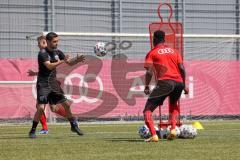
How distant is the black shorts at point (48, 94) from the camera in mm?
14258

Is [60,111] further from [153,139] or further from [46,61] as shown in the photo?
[153,139]

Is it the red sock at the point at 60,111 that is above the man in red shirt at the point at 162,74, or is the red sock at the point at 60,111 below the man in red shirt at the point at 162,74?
below

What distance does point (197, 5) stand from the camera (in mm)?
28438

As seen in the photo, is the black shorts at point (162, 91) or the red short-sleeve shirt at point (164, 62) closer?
the red short-sleeve shirt at point (164, 62)

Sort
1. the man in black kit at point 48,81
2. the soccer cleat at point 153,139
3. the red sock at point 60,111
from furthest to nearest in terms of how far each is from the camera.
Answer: the red sock at point 60,111
the man in black kit at point 48,81
the soccer cleat at point 153,139

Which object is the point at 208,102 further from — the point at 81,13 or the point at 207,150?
the point at 207,150

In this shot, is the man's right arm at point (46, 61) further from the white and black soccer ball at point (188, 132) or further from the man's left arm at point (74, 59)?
the white and black soccer ball at point (188, 132)

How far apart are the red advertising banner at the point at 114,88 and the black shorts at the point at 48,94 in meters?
8.28

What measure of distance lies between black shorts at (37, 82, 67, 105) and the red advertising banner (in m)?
8.28

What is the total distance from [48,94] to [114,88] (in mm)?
9719

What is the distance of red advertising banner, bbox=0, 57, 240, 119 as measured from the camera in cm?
2303

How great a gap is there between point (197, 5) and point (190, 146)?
58.8 feet

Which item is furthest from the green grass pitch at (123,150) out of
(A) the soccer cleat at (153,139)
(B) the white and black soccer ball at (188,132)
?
(B) the white and black soccer ball at (188,132)

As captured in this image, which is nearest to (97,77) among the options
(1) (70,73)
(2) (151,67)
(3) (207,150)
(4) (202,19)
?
(1) (70,73)
